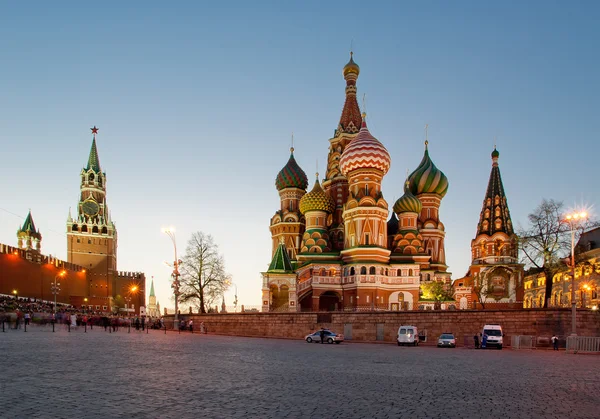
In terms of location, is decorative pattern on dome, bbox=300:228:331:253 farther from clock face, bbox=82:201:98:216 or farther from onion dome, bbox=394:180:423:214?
clock face, bbox=82:201:98:216

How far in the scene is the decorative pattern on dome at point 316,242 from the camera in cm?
6412

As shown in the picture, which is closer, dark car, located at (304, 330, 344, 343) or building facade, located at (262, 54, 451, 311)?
dark car, located at (304, 330, 344, 343)

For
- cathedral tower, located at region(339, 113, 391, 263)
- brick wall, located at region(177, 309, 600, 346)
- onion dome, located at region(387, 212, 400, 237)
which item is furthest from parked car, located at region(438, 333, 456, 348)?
onion dome, located at region(387, 212, 400, 237)

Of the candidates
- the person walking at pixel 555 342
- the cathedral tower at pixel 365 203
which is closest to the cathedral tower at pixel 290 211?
the cathedral tower at pixel 365 203

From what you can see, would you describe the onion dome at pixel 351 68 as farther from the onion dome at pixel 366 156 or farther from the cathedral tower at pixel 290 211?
the onion dome at pixel 366 156

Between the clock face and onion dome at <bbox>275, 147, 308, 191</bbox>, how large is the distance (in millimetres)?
71969

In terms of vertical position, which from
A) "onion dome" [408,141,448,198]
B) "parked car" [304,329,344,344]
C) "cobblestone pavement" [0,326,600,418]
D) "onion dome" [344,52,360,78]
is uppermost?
"onion dome" [344,52,360,78]

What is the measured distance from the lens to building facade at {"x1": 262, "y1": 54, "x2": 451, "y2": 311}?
5944 centimetres

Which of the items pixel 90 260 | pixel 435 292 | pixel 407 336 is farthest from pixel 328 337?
pixel 90 260

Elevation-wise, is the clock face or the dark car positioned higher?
the clock face

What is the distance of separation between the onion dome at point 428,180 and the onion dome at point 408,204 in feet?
14.7

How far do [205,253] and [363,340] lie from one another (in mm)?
23219

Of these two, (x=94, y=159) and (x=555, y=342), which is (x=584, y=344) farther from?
(x=94, y=159)

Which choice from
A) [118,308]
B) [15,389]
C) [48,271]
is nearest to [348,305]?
[15,389]
